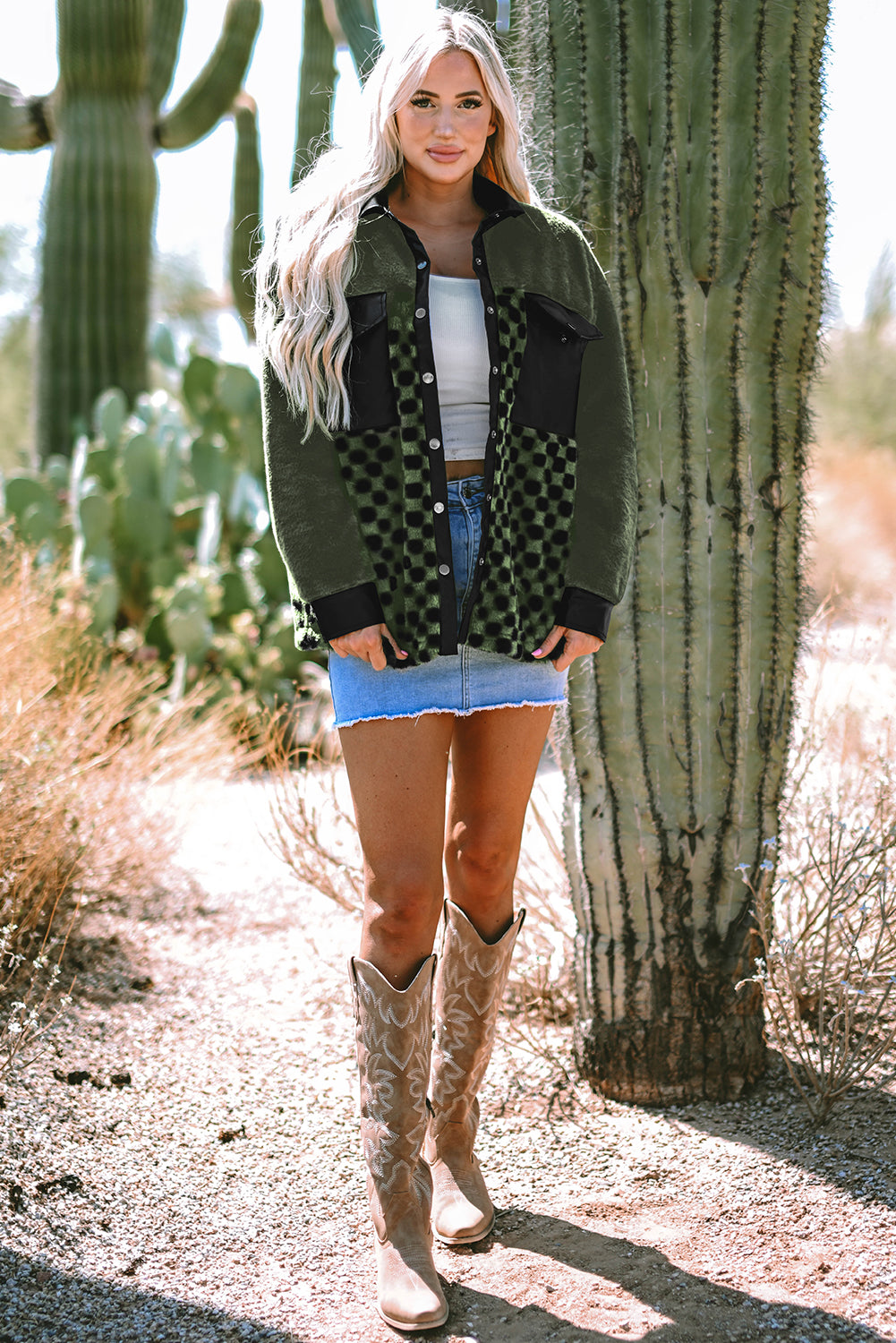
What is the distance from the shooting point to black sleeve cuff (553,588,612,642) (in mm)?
2152

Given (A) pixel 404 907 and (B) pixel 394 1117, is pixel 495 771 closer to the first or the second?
(A) pixel 404 907

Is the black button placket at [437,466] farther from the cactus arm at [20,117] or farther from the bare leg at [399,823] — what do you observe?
the cactus arm at [20,117]

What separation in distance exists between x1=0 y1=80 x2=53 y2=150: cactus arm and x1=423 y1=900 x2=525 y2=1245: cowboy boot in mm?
8666

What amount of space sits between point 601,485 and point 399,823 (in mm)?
695

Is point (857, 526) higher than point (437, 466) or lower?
lower

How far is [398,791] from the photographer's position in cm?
204

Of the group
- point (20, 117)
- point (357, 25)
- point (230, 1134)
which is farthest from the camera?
point (20, 117)

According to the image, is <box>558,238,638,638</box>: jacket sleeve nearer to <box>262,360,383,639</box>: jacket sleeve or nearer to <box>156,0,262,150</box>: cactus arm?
<box>262,360,383,639</box>: jacket sleeve

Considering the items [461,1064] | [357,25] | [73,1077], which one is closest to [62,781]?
[73,1077]

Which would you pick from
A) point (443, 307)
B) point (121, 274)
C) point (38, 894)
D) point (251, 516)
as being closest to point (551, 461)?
point (443, 307)

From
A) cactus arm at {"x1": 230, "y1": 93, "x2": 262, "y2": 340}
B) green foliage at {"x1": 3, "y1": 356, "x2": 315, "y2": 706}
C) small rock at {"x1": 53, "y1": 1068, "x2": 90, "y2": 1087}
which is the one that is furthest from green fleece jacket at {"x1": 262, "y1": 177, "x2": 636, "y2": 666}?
cactus arm at {"x1": 230, "y1": 93, "x2": 262, "y2": 340}

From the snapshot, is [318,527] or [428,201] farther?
[428,201]

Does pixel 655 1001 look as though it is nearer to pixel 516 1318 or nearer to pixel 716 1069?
pixel 716 1069

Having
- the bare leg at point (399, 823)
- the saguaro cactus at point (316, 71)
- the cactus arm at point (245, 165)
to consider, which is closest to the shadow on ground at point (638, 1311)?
the bare leg at point (399, 823)
